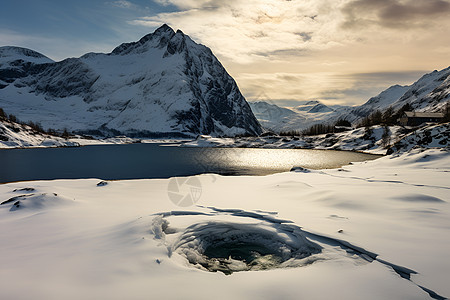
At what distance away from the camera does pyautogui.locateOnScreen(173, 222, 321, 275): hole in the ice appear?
10078mm

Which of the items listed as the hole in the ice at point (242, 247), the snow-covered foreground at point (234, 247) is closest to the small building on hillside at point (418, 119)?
the snow-covered foreground at point (234, 247)

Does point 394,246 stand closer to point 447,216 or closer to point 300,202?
point 447,216

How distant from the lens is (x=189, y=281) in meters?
7.58

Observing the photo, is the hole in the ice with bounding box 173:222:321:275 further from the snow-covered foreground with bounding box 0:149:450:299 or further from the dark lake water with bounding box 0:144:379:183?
the dark lake water with bounding box 0:144:379:183

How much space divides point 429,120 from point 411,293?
172 m

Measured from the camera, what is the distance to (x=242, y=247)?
1195 cm

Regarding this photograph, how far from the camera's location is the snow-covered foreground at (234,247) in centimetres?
712

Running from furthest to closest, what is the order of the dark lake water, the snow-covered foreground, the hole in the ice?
1. the dark lake water
2. the hole in the ice
3. the snow-covered foreground

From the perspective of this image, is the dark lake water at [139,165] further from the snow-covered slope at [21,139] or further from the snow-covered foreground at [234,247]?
the snow-covered slope at [21,139]

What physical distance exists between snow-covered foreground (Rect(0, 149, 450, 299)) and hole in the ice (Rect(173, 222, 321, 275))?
0.05 m

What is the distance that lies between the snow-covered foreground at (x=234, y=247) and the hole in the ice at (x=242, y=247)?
50 mm

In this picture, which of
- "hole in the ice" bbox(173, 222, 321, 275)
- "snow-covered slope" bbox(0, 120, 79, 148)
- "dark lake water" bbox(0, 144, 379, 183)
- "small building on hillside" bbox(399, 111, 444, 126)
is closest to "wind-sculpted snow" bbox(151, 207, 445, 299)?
"hole in the ice" bbox(173, 222, 321, 275)

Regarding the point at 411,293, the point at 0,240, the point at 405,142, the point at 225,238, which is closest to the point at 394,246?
the point at 411,293

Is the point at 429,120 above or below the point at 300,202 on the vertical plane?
above
